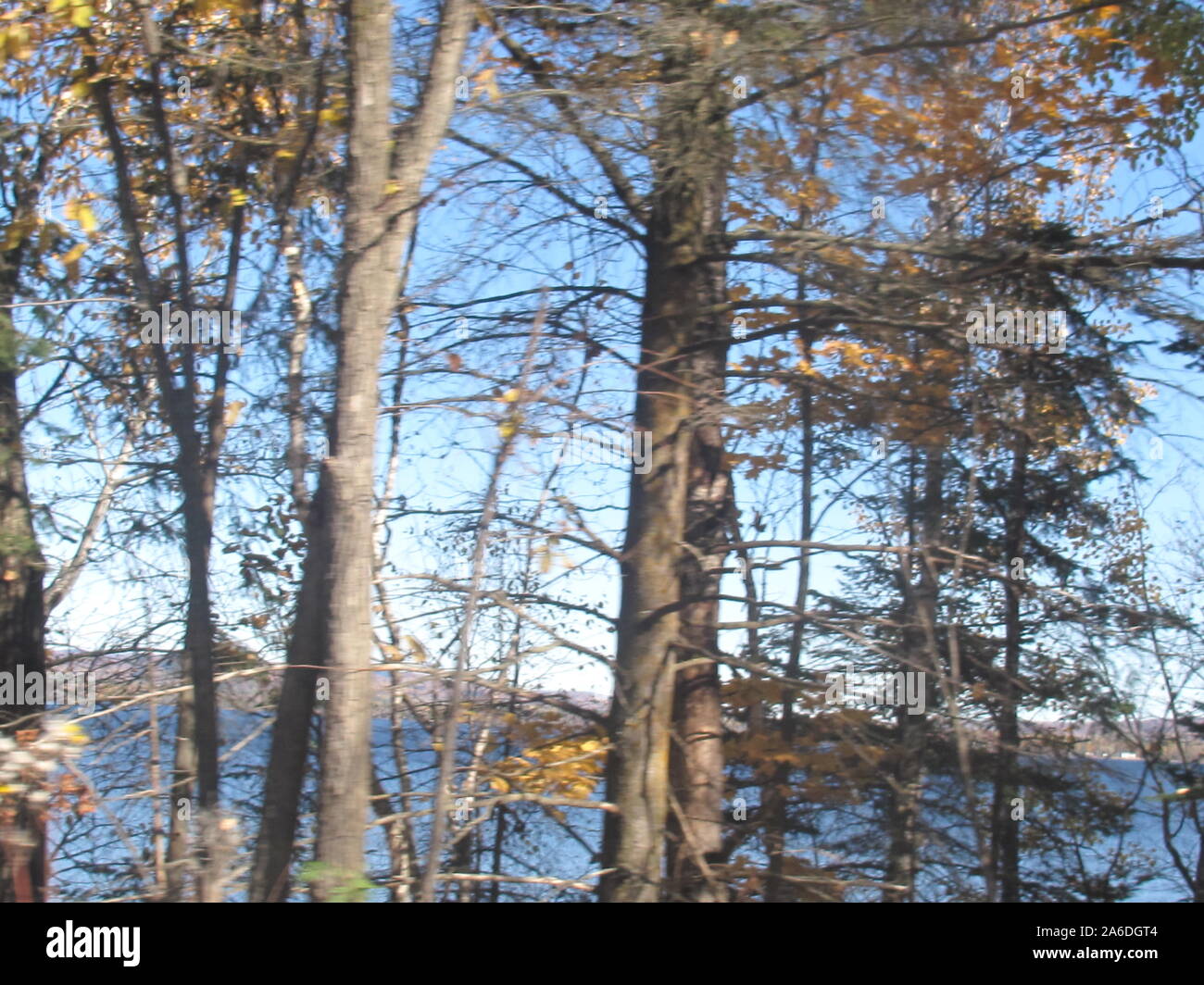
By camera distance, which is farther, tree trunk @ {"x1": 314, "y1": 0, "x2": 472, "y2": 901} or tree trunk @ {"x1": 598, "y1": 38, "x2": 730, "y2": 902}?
tree trunk @ {"x1": 598, "y1": 38, "x2": 730, "y2": 902}

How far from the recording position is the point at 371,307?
206 inches

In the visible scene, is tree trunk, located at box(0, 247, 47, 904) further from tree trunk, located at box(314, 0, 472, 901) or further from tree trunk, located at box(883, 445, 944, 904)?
tree trunk, located at box(883, 445, 944, 904)

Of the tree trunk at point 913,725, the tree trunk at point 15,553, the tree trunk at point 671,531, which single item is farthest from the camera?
the tree trunk at point 15,553

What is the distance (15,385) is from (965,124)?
8117 millimetres

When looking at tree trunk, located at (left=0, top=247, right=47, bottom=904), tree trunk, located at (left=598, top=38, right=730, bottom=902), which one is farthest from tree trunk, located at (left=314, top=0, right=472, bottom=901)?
tree trunk, located at (left=0, top=247, right=47, bottom=904)

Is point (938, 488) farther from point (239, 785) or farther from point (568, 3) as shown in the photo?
point (239, 785)

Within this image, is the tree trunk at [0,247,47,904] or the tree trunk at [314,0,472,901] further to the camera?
the tree trunk at [0,247,47,904]

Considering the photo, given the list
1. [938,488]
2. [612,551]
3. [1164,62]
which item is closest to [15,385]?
[612,551]

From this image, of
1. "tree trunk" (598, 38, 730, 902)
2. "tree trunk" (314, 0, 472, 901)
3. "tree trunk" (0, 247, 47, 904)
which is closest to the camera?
"tree trunk" (314, 0, 472, 901)

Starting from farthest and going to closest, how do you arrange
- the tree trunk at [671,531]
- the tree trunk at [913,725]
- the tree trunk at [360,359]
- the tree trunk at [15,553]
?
the tree trunk at [15,553]
the tree trunk at [671,531]
the tree trunk at [913,725]
the tree trunk at [360,359]

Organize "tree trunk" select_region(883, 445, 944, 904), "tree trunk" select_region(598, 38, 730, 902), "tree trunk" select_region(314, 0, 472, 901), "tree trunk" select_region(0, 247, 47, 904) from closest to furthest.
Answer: "tree trunk" select_region(314, 0, 472, 901)
"tree trunk" select_region(883, 445, 944, 904)
"tree trunk" select_region(598, 38, 730, 902)
"tree trunk" select_region(0, 247, 47, 904)

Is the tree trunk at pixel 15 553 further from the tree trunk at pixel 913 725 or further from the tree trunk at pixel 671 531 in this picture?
the tree trunk at pixel 913 725

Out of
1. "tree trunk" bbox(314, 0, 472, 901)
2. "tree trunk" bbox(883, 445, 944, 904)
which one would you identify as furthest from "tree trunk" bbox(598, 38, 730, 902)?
"tree trunk" bbox(314, 0, 472, 901)

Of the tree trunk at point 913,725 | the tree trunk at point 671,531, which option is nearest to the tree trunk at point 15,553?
the tree trunk at point 671,531
